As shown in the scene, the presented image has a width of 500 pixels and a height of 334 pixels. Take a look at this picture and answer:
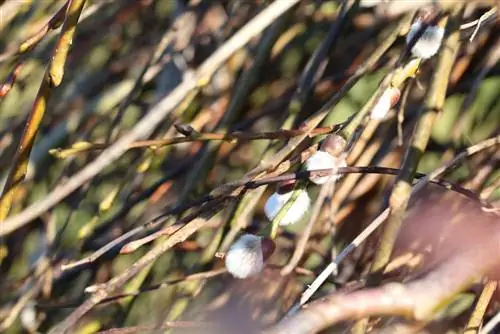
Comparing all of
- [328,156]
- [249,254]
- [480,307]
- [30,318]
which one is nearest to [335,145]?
[328,156]

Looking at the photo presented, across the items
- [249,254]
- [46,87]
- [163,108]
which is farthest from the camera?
[46,87]

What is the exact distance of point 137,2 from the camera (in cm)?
164

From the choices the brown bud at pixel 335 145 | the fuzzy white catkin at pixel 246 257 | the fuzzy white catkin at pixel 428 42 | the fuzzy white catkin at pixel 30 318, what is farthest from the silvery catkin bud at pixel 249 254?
the fuzzy white catkin at pixel 30 318

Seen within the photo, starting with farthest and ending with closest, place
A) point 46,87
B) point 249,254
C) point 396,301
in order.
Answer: point 46,87 → point 249,254 → point 396,301

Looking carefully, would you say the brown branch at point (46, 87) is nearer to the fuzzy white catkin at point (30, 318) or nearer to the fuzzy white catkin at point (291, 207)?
the fuzzy white catkin at point (291, 207)

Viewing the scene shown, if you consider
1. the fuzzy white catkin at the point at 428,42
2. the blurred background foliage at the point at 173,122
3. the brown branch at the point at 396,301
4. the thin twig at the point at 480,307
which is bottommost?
the brown branch at the point at 396,301

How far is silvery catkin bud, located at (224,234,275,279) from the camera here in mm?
872

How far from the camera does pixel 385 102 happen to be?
0.94 metres

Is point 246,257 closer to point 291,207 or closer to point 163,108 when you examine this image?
point 291,207

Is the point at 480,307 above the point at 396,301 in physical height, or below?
above

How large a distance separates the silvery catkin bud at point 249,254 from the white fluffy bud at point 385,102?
0.18 m

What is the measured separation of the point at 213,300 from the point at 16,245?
48 centimetres

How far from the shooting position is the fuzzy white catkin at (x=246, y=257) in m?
0.87

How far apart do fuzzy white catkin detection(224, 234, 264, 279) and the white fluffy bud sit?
187 mm
